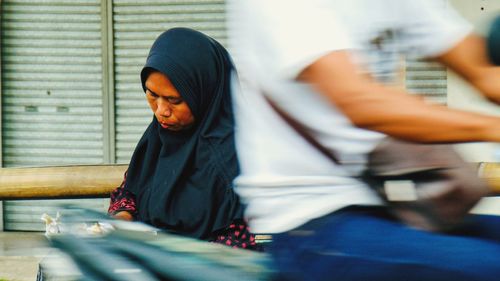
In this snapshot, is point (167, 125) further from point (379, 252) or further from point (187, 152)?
point (379, 252)

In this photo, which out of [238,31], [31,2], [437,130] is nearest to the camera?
[437,130]

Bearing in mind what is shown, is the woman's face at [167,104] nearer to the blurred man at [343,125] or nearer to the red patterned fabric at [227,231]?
the red patterned fabric at [227,231]

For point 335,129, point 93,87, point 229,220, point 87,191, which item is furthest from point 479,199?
Answer: point 93,87

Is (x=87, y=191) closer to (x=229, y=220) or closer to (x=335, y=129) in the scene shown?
(x=229, y=220)

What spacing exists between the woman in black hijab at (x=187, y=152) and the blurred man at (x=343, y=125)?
1507 millimetres

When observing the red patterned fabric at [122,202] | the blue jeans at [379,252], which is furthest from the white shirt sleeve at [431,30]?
the red patterned fabric at [122,202]

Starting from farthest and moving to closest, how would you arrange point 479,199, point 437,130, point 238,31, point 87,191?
point 87,191
point 238,31
point 479,199
point 437,130

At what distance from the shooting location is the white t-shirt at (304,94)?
147cm

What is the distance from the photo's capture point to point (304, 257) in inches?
58.2

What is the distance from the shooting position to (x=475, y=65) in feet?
5.38

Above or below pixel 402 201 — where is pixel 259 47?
above

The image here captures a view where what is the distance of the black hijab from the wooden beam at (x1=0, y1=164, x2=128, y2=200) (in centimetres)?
21

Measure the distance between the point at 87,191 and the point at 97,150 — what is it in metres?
4.39

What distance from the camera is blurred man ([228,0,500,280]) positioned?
1404 millimetres
